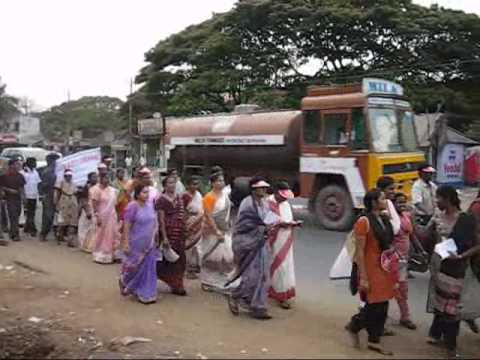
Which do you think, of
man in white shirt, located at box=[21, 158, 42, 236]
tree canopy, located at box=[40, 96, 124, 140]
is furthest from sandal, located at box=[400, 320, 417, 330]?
tree canopy, located at box=[40, 96, 124, 140]

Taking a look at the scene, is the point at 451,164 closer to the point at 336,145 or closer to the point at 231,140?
the point at 231,140

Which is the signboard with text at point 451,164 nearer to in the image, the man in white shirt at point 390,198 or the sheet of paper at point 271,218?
the sheet of paper at point 271,218

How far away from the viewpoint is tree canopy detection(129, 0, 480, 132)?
26.9 meters

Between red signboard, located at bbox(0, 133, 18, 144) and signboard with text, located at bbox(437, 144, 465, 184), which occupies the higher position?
red signboard, located at bbox(0, 133, 18, 144)

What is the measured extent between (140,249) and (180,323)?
3.77 ft

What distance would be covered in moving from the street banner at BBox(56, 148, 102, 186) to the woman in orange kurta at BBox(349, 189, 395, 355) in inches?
286

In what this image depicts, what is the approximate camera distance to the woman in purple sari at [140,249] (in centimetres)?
686

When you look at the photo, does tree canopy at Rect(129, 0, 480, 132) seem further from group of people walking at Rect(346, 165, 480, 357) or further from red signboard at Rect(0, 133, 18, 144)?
group of people walking at Rect(346, 165, 480, 357)

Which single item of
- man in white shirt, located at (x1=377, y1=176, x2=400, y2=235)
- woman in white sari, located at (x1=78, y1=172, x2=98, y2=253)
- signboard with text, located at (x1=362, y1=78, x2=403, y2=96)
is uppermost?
signboard with text, located at (x1=362, y1=78, x2=403, y2=96)

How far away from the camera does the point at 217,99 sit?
29375 mm

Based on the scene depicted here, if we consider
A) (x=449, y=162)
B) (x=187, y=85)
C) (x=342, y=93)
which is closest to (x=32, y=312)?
(x=342, y=93)

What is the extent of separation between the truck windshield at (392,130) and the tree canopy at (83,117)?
158 feet

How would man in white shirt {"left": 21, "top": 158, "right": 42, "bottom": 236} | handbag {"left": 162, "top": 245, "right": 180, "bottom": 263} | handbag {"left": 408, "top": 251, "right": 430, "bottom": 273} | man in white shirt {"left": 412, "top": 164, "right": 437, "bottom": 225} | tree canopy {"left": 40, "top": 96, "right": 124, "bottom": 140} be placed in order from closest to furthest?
1. handbag {"left": 408, "top": 251, "right": 430, "bottom": 273}
2. handbag {"left": 162, "top": 245, "right": 180, "bottom": 263}
3. man in white shirt {"left": 412, "top": 164, "right": 437, "bottom": 225}
4. man in white shirt {"left": 21, "top": 158, "right": 42, "bottom": 236}
5. tree canopy {"left": 40, "top": 96, "right": 124, "bottom": 140}

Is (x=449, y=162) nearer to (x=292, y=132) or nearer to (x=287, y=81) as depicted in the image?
(x=287, y=81)
